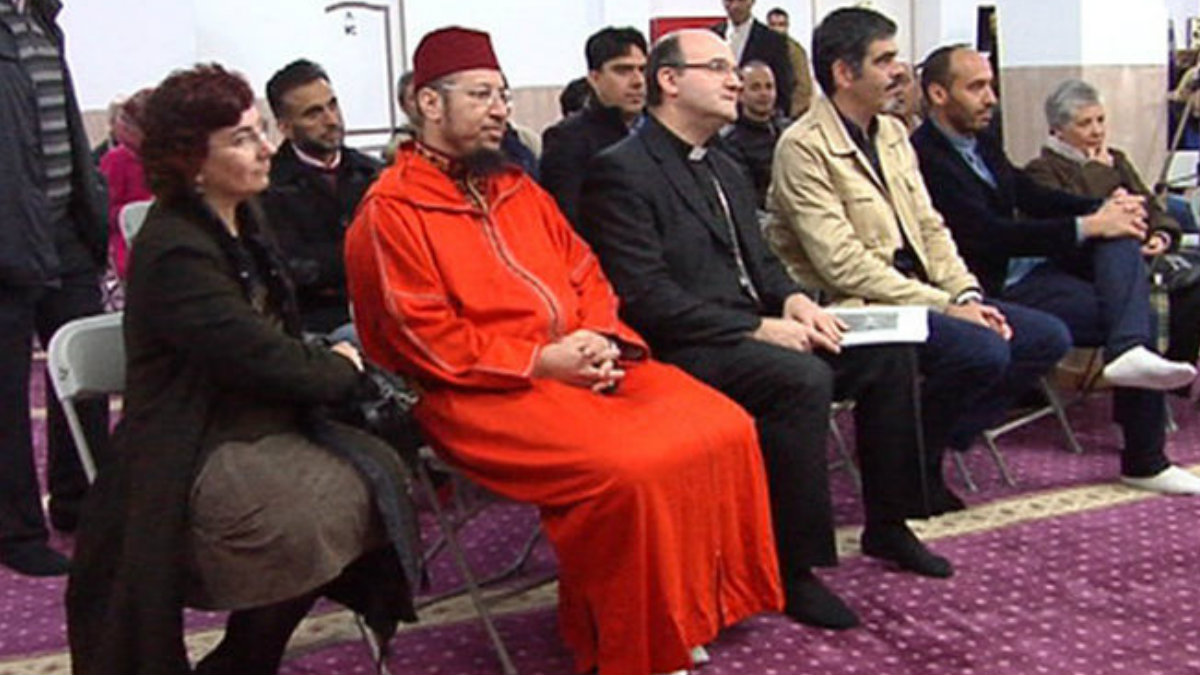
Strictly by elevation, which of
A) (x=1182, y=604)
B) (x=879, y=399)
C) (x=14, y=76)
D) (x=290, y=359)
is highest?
(x=14, y=76)

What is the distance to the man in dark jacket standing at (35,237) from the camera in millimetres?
3893

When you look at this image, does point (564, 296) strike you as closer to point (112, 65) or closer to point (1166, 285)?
point (1166, 285)

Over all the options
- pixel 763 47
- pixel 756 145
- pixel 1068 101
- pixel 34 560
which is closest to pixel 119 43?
pixel 763 47

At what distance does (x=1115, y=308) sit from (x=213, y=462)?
2.95m

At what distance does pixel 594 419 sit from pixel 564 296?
0.40m

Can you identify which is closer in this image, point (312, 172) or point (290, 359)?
point (290, 359)

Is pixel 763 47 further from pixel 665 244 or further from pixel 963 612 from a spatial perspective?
pixel 963 612

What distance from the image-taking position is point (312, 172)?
4473mm

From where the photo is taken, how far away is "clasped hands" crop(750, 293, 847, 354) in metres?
3.61

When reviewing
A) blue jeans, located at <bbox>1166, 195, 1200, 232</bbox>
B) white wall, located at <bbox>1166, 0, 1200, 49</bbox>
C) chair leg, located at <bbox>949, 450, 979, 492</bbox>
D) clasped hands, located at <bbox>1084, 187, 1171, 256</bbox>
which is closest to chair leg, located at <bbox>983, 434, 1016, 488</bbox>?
chair leg, located at <bbox>949, 450, 979, 492</bbox>

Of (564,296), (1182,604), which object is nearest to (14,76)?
(564,296)

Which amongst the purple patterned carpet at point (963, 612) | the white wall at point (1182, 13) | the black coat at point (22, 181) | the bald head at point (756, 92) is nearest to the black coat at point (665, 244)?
the purple patterned carpet at point (963, 612)

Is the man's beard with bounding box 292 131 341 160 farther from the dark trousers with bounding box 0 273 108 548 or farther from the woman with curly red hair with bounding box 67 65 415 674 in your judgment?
the woman with curly red hair with bounding box 67 65 415 674

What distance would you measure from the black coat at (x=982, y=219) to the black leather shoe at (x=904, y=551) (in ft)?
4.04
